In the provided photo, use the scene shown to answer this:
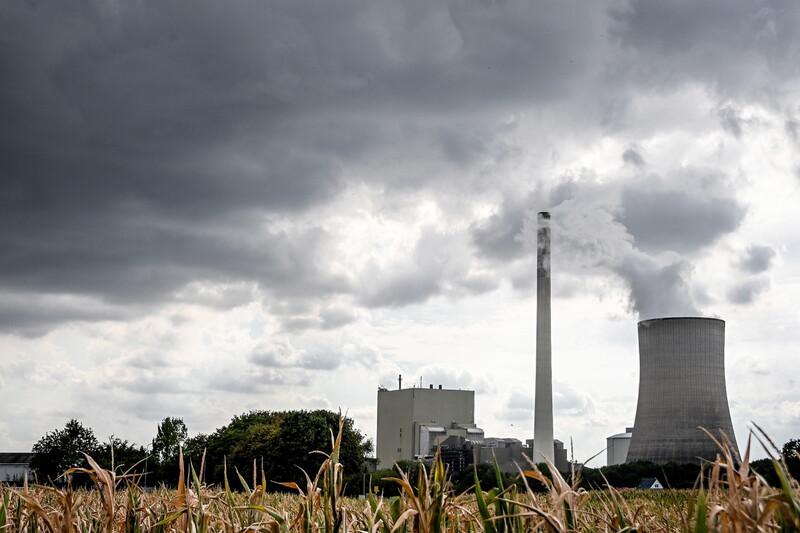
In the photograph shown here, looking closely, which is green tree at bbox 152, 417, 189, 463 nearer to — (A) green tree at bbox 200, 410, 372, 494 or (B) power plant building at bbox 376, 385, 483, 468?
(A) green tree at bbox 200, 410, 372, 494

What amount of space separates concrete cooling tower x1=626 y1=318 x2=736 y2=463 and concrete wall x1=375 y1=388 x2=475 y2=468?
31852 millimetres

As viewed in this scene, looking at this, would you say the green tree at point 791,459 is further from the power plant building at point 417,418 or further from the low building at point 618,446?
the power plant building at point 417,418

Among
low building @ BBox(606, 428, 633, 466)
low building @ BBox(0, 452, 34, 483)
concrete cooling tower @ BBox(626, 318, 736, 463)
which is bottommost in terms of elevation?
low building @ BBox(0, 452, 34, 483)

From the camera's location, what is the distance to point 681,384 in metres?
48.3

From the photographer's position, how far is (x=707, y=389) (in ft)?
160

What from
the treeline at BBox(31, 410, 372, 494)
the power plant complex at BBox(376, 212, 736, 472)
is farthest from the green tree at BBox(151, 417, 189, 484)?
the power plant complex at BBox(376, 212, 736, 472)

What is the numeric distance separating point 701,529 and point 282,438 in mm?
46130

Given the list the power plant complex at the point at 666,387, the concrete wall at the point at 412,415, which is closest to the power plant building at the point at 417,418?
the concrete wall at the point at 412,415

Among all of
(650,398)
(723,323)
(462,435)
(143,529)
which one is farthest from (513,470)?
(143,529)

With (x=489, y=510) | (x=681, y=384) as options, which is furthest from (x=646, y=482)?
(x=489, y=510)

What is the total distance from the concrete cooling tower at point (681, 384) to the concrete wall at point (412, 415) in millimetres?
31852

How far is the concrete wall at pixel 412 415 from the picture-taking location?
3164 inches

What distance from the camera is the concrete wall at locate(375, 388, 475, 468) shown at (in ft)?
264

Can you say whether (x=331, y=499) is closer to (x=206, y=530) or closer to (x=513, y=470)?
(x=206, y=530)
